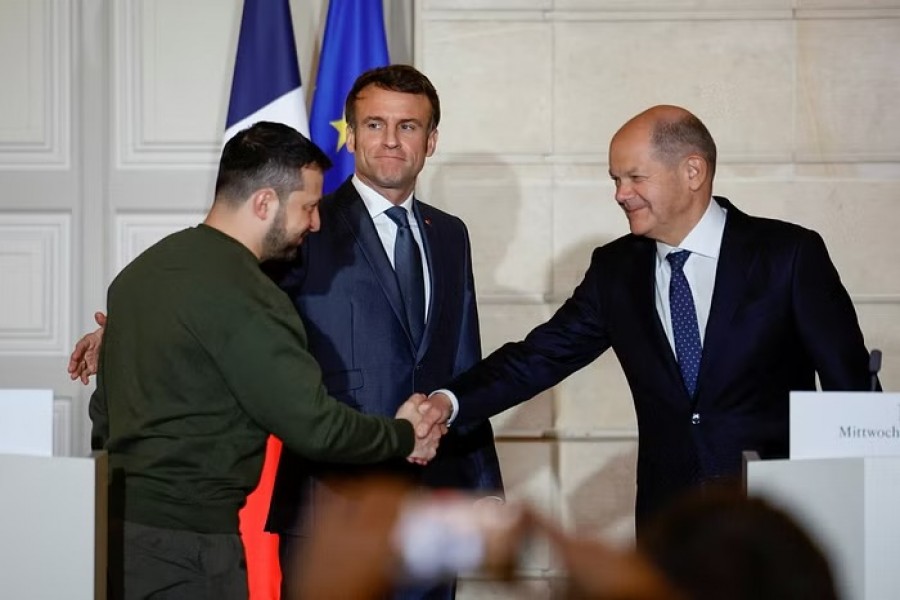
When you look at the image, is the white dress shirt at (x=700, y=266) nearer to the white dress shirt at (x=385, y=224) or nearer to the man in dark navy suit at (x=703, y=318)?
the man in dark navy suit at (x=703, y=318)

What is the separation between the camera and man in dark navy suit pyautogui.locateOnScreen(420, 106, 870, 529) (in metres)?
3.41

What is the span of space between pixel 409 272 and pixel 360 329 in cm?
21

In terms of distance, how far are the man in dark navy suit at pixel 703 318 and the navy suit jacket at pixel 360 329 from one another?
0.12 meters

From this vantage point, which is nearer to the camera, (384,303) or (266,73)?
(384,303)

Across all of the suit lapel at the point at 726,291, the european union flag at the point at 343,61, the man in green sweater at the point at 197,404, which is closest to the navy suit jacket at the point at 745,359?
the suit lapel at the point at 726,291

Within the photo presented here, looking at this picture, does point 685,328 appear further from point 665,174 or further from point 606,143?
point 606,143

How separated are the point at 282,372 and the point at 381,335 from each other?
86 cm

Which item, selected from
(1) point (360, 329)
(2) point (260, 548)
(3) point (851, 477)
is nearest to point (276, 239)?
(1) point (360, 329)

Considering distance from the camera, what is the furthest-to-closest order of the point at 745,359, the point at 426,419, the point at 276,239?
the point at 426,419, the point at 745,359, the point at 276,239

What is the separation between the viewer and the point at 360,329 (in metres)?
3.64

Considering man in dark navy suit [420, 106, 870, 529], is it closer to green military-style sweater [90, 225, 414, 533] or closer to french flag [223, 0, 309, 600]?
green military-style sweater [90, 225, 414, 533]

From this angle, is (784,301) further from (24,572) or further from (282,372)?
(24,572)

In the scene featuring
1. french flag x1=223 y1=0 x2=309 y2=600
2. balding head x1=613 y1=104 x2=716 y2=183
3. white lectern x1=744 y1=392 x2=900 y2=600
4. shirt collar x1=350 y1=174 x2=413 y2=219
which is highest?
french flag x1=223 y1=0 x2=309 y2=600

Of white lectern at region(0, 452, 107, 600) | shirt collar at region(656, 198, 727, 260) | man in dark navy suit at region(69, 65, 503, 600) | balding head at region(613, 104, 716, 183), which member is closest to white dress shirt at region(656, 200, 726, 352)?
shirt collar at region(656, 198, 727, 260)
